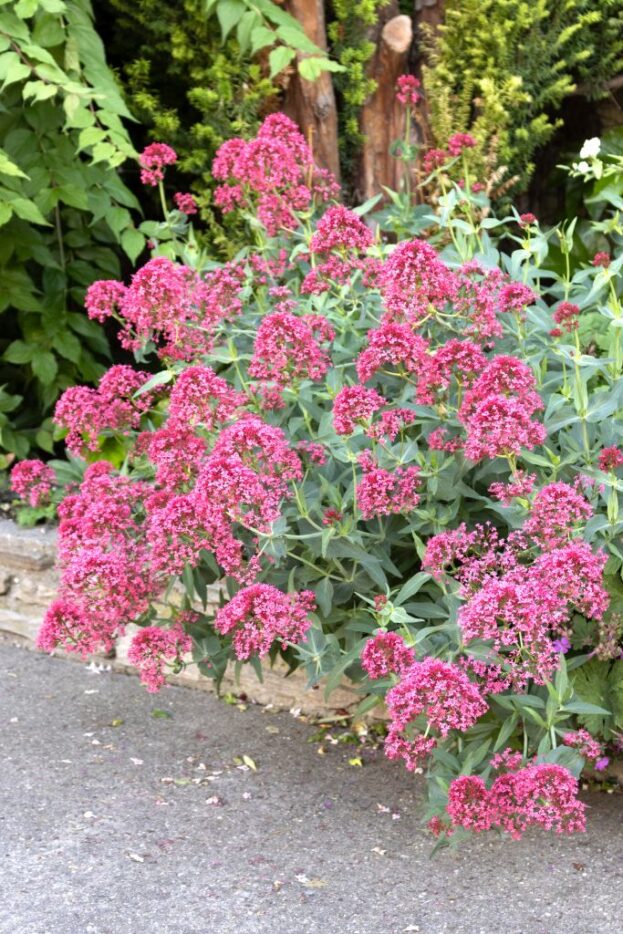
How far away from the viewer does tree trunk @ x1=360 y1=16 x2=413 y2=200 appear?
535 centimetres

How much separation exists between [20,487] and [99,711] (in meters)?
0.94

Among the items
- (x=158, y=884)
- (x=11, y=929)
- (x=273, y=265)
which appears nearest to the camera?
(x=11, y=929)

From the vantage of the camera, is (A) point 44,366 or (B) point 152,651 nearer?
(B) point 152,651

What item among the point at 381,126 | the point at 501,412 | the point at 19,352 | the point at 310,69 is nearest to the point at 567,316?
the point at 501,412

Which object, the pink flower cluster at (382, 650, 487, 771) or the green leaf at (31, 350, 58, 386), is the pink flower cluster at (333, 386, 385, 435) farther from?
the green leaf at (31, 350, 58, 386)

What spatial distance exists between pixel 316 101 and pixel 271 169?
1.72 meters

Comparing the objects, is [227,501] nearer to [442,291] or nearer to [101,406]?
[442,291]

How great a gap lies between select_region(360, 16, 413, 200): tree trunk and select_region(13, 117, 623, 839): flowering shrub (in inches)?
62.9

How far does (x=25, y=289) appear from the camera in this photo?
200 inches

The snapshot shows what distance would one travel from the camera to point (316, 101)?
5215 millimetres

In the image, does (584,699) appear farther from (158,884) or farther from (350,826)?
(158,884)

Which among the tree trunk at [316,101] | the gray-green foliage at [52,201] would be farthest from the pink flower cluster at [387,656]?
the tree trunk at [316,101]

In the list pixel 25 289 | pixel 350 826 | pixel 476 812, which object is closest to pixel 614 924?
pixel 476 812

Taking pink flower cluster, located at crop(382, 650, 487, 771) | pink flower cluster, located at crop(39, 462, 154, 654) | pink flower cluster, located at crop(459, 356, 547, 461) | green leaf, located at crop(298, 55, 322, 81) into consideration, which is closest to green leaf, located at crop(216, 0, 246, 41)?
green leaf, located at crop(298, 55, 322, 81)
